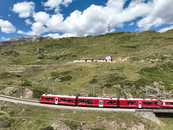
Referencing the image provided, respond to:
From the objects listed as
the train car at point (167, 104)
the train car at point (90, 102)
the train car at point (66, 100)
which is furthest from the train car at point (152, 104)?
the train car at point (66, 100)

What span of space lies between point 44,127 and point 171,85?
200ft

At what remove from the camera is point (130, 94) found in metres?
91.9

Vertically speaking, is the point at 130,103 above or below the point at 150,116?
above

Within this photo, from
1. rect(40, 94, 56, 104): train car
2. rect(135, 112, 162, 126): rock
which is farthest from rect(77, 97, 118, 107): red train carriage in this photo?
rect(135, 112, 162, 126): rock

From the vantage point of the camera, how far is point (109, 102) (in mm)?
73375

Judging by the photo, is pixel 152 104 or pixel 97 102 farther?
pixel 97 102

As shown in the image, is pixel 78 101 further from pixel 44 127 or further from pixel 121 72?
pixel 121 72

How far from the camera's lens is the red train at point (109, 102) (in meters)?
72.4

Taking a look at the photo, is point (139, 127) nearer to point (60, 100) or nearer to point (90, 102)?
point (90, 102)

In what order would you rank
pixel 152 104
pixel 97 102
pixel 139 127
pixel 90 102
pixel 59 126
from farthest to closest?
pixel 90 102 → pixel 97 102 → pixel 152 104 → pixel 139 127 → pixel 59 126

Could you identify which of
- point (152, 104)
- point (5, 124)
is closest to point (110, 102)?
point (152, 104)

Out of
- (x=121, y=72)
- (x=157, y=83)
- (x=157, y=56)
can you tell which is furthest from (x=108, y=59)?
(x=157, y=83)

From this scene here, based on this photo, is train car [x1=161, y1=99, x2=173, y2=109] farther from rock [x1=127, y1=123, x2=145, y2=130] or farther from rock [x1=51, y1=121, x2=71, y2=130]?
rock [x1=51, y1=121, x2=71, y2=130]

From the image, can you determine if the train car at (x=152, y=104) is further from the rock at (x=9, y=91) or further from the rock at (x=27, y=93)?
the rock at (x=9, y=91)
